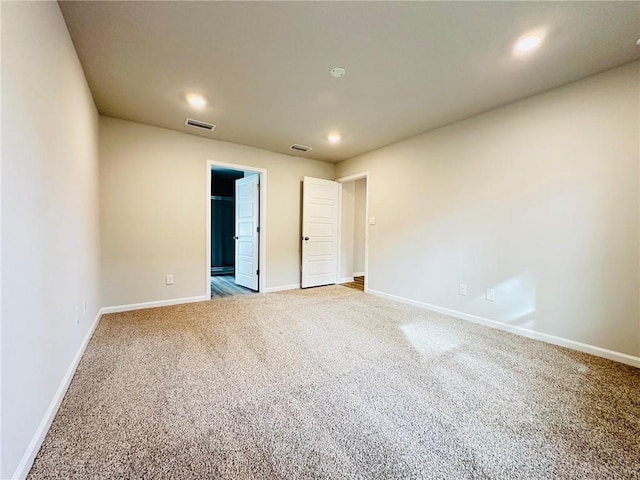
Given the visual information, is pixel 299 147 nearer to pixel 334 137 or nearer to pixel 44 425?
pixel 334 137

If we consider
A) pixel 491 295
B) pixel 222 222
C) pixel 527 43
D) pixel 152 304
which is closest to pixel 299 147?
pixel 527 43

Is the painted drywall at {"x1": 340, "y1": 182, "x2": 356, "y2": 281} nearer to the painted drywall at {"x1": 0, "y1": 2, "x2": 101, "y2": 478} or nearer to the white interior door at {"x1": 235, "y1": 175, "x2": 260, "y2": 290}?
the white interior door at {"x1": 235, "y1": 175, "x2": 260, "y2": 290}

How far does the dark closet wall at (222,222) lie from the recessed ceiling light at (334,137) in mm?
3653

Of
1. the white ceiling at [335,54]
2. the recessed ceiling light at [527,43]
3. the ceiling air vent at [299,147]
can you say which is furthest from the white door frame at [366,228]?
the recessed ceiling light at [527,43]

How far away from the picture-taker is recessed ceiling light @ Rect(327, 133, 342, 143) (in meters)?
3.80

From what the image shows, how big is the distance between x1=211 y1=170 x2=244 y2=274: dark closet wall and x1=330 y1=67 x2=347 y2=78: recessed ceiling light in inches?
197

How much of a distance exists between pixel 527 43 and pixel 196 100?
2.95m

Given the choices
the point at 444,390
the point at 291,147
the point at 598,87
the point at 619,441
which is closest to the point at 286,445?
the point at 444,390

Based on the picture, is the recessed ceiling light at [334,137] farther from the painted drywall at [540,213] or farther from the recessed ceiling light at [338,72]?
the recessed ceiling light at [338,72]

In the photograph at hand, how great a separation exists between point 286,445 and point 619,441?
1679 mm

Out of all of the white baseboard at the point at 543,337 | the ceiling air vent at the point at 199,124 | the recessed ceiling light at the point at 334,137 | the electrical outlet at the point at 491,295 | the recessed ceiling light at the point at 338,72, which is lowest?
the white baseboard at the point at 543,337

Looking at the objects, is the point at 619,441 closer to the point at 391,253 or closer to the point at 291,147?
the point at 391,253

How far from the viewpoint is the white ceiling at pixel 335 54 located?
66.3 inches

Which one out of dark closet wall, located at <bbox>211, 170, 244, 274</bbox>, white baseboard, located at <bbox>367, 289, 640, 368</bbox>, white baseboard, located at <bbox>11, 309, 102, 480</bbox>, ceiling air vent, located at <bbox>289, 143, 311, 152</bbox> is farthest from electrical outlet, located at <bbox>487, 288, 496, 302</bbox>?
dark closet wall, located at <bbox>211, 170, 244, 274</bbox>
